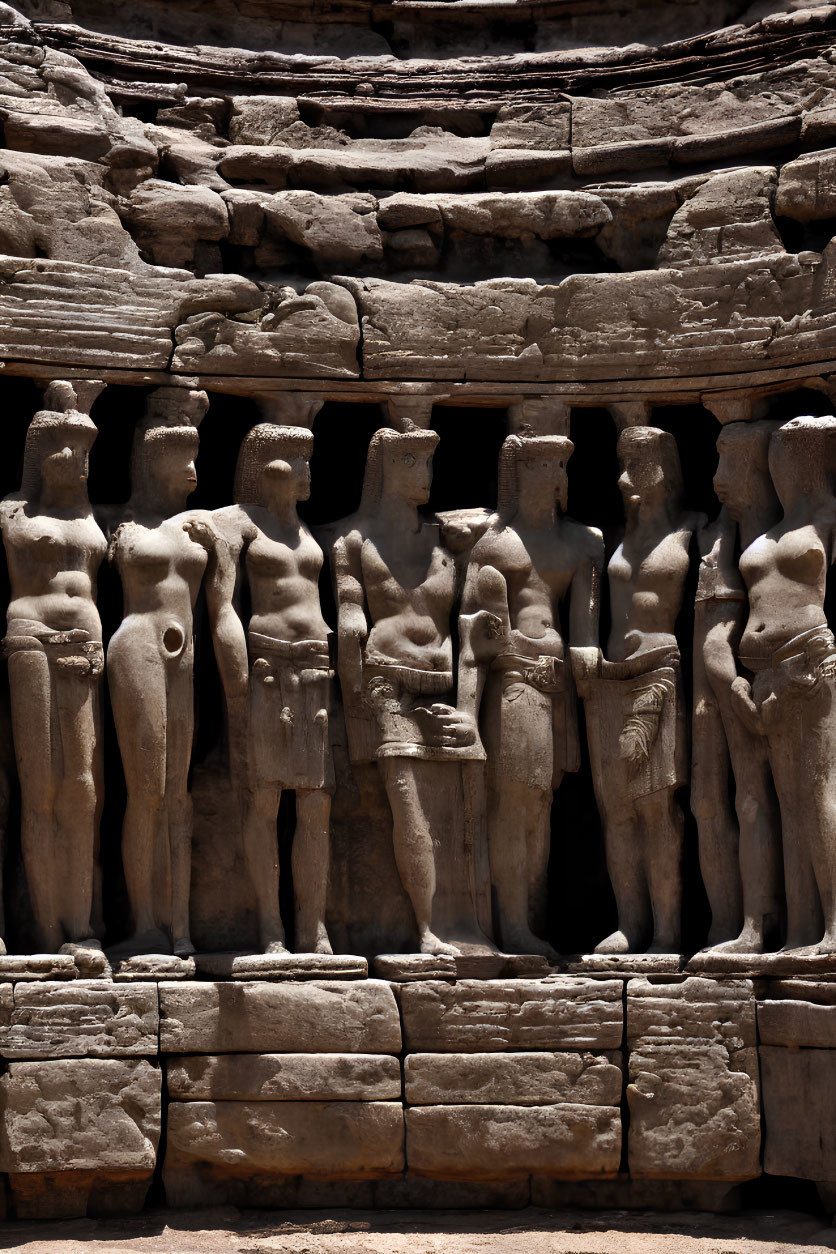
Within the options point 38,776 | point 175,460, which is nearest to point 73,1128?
point 38,776

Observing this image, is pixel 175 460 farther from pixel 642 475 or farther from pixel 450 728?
pixel 642 475

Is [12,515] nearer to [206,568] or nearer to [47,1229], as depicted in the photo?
[206,568]

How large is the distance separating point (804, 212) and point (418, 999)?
159 inches

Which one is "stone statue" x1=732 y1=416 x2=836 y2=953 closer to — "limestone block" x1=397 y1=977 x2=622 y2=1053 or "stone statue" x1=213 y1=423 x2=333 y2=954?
"limestone block" x1=397 y1=977 x2=622 y2=1053

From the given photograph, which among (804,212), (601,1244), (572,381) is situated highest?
(804,212)

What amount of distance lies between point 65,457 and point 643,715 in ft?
9.35

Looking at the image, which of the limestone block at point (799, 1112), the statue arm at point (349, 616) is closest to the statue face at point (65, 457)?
the statue arm at point (349, 616)

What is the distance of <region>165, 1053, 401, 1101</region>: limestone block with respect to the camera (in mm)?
7934

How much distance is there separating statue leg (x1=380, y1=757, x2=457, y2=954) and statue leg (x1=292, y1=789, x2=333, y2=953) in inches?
13.3

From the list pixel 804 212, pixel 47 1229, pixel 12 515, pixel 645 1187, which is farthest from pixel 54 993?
pixel 804 212

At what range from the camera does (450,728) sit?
8.34m

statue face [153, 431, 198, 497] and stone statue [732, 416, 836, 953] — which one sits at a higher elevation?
statue face [153, 431, 198, 497]

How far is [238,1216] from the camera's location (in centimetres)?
791

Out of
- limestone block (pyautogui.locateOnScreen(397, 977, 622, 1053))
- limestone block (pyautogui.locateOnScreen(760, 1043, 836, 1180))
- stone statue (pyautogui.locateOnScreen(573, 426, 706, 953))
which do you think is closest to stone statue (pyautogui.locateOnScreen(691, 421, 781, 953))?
stone statue (pyautogui.locateOnScreen(573, 426, 706, 953))
